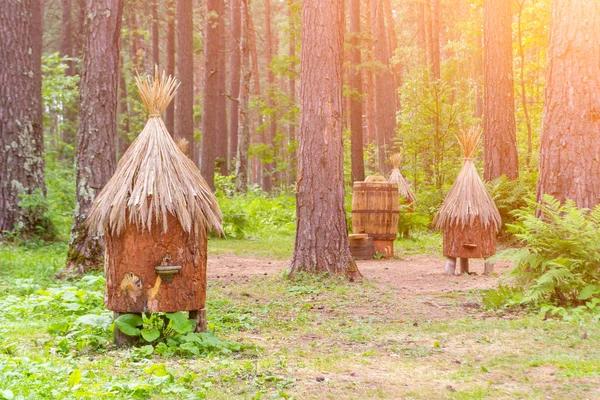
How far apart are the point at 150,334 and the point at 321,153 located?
5.01 metres

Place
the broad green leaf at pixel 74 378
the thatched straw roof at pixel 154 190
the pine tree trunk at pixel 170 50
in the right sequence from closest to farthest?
the broad green leaf at pixel 74 378 → the thatched straw roof at pixel 154 190 → the pine tree trunk at pixel 170 50

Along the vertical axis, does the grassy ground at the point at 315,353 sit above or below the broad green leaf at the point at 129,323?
below

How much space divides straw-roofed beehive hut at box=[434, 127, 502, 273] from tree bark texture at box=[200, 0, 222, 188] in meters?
11.5

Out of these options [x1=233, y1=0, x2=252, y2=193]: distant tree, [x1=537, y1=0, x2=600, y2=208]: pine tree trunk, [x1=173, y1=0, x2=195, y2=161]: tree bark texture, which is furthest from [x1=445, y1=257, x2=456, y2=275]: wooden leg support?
[x1=233, y1=0, x2=252, y2=193]: distant tree

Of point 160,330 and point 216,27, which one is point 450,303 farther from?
point 216,27

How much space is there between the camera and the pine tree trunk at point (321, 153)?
999 cm

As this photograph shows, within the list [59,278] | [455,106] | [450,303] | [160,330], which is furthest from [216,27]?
[160,330]

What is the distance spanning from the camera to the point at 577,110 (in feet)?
26.7

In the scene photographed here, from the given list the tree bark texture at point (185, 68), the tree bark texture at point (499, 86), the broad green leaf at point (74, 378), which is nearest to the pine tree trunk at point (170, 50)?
the tree bark texture at point (185, 68)

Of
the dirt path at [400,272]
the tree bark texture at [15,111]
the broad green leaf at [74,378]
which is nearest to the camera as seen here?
the broad green leaf at [74,378]

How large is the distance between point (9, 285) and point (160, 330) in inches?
136

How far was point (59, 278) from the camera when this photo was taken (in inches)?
362

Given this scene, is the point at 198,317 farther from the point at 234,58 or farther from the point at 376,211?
the point at 234,58

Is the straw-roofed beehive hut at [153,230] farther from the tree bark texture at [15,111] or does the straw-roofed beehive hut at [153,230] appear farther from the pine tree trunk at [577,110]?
the tree bark texture at [15,111]
